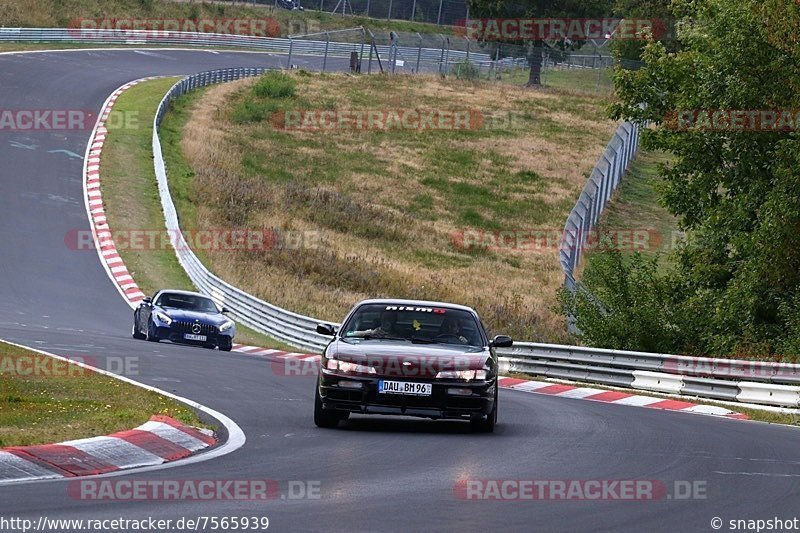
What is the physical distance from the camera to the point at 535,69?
8450 centimetres

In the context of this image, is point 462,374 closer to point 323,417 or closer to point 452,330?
point 452,330

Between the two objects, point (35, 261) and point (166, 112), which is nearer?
point (35, 261)

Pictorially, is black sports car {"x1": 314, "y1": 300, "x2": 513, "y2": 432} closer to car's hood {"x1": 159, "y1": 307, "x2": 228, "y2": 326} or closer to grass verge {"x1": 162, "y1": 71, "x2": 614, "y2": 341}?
car's hood {"x1": 159, "y1": 307, "x2": 228, "y2": 326}

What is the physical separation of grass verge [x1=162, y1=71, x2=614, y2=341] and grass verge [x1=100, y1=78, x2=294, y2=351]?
114 centimetres

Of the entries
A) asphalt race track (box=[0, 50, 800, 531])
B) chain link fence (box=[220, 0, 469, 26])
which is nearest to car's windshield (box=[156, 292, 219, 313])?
asphalt race track (box=[0, 50, 800, 531])

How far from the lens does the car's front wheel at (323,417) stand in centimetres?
1379

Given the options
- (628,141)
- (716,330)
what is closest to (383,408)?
(716,330)

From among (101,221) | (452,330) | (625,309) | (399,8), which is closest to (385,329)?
(452,330)

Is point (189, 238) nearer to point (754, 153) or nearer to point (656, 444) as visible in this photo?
point (754, 153)

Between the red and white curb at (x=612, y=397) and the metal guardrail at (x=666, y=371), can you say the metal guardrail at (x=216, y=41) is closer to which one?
the metal guardrail at (x=666, y=371)

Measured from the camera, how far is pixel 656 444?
1352cm

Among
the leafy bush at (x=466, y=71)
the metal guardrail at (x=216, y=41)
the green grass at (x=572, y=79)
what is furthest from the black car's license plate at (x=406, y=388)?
the leafy bush at (x=466, y=71)

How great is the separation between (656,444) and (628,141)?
140 feet

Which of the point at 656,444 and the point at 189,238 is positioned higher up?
the point at 656,444
